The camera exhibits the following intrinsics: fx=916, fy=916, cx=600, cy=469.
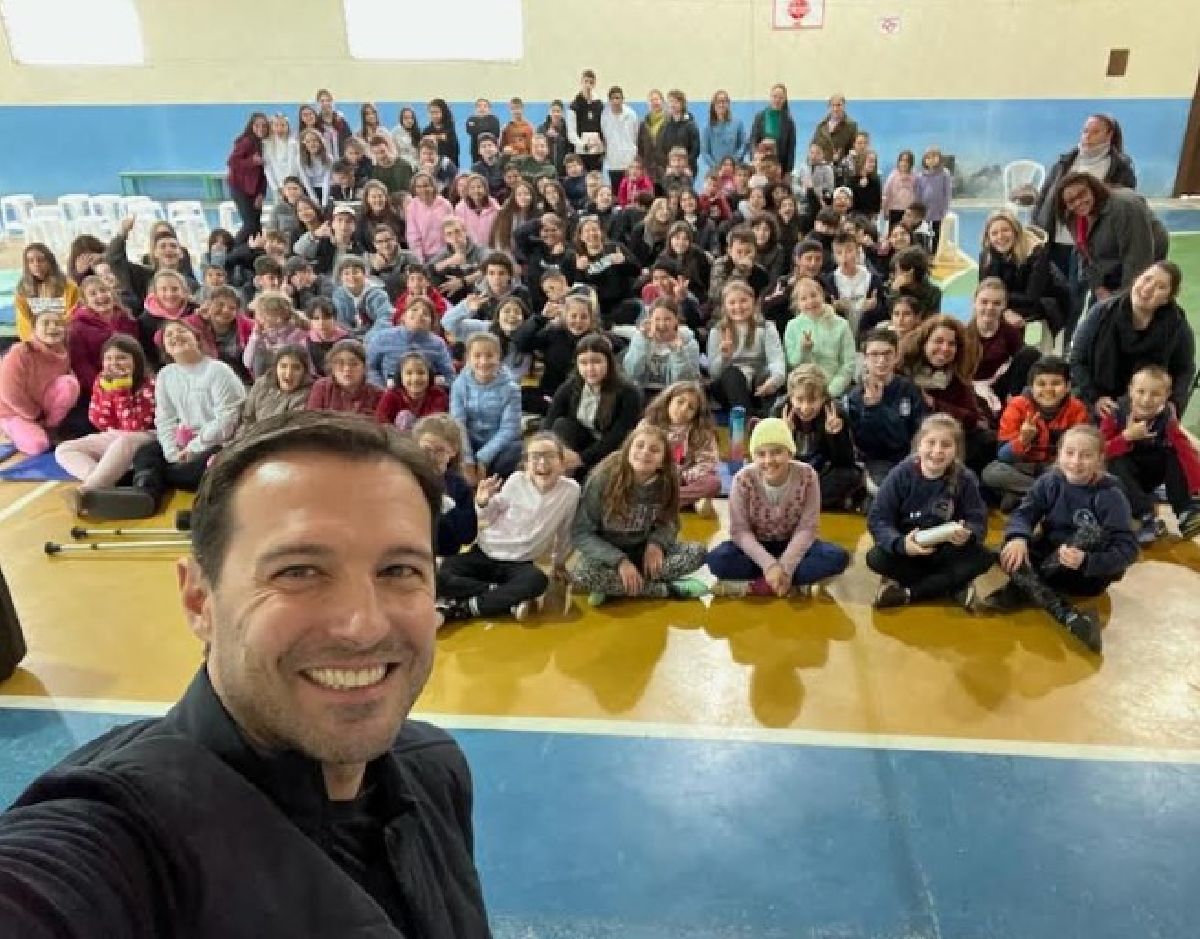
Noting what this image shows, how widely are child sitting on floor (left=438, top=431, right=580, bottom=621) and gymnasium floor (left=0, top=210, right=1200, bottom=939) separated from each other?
5.2 inches

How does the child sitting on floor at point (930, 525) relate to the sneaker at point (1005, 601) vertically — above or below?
above

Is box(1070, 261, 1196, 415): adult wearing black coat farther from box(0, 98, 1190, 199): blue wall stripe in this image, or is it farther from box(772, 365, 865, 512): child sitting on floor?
box(0, 98, 1190, 199): blue wall stripe

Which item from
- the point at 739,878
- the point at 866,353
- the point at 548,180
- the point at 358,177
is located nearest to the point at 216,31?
the point at 358,177

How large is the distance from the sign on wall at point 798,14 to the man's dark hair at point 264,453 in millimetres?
12400

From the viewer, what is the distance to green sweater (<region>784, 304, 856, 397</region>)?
567cm

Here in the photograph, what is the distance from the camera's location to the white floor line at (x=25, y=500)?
16.3ft

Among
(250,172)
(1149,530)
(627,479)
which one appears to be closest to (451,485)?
(627,479)

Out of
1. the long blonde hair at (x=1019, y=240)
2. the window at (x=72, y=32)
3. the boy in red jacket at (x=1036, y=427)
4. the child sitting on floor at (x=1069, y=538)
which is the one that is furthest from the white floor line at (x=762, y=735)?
the window at (x=72, y=32)

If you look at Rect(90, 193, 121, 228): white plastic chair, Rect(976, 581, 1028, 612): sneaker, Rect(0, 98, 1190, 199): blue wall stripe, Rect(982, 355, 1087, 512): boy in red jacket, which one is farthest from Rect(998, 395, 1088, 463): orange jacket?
Rect(90, 193, 121, 228): white plastic chair

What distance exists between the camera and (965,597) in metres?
Result: 3.85

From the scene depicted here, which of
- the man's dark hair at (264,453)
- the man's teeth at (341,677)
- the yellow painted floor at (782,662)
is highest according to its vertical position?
the man's dark hair at (264,453)

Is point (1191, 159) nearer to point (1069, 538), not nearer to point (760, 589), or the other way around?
point (1069, 538)

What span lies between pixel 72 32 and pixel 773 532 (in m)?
13.6

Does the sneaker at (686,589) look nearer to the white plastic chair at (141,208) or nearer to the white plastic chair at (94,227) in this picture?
the white plastic chair at (141,208)
